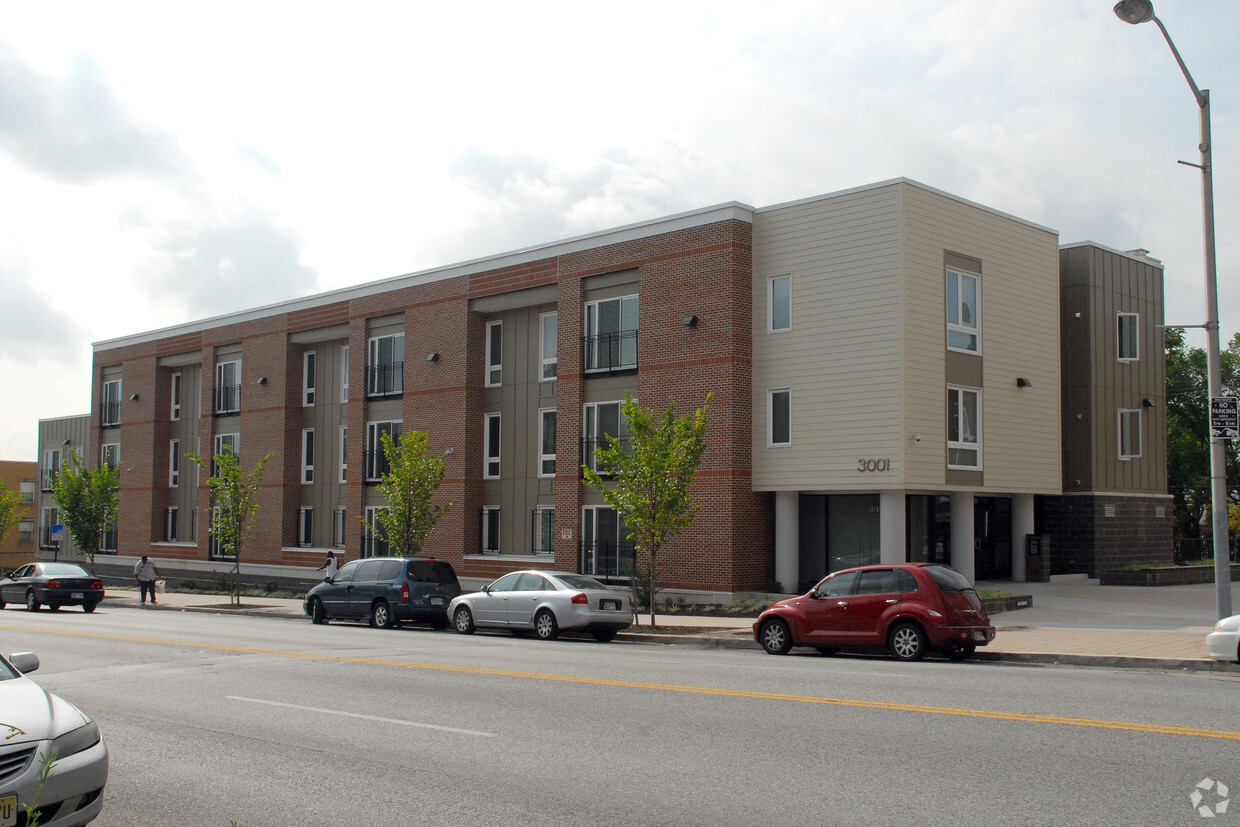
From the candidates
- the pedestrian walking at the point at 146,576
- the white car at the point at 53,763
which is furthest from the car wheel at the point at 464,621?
the white car at the point at 53,763

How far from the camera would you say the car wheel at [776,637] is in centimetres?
1809

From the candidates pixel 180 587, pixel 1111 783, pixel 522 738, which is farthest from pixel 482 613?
pixel 180 587

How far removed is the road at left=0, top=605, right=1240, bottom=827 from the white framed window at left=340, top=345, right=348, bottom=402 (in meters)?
24.4

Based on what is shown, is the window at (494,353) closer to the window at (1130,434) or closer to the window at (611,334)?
the window at (611,334)

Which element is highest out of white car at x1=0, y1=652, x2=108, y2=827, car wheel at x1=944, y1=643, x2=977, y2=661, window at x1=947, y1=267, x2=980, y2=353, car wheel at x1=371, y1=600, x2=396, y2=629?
window at x1=947, y1=267, x2=980, y2=353

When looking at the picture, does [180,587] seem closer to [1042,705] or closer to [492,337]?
[492,337]

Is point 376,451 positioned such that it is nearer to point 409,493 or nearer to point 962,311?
point 409,493

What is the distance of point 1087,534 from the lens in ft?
103

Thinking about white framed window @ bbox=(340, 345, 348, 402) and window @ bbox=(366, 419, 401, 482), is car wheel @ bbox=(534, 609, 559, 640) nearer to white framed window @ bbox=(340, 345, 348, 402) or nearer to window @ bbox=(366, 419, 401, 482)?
window @ bbox=(366, 419, 401, 482)

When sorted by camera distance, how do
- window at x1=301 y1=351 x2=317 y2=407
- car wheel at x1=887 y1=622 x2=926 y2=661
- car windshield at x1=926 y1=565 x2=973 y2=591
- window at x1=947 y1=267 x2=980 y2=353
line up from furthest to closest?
window at x1=301 y1=351 x2=317 y2=407 < window at x1=947 y1=267 x2=980 y2=353 < car windshield at x1=926 y1=565 x2=973 y2=591 < car wheel at x1=887 y1=622 x2=926 y2=661

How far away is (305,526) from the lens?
41.0 m

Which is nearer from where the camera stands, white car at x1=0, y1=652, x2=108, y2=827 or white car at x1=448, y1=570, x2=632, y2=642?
white car at x1=0, y1=652, x2=108, y2=827

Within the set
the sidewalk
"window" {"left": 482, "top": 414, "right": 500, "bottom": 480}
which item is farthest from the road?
"window" {"left": 482, "top": 414, "right": 500, "bottom": 480}

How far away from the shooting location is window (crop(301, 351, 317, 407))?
41344mm
